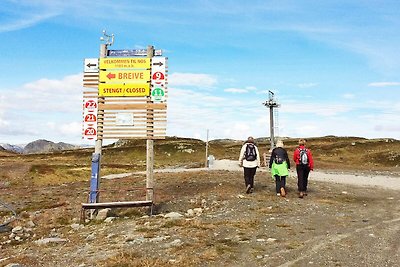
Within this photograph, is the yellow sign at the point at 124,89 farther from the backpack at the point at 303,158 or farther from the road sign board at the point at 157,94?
the backpack at the point at 303,158

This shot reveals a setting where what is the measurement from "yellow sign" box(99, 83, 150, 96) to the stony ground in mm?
5553

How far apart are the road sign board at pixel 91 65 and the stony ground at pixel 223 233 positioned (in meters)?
6.95

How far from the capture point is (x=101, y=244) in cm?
1242

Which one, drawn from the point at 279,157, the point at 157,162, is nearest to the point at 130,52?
the point at 279,157

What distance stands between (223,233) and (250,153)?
320 inches

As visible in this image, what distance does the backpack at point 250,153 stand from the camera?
67.3 ft

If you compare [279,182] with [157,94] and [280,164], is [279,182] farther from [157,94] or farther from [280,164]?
[157,94]

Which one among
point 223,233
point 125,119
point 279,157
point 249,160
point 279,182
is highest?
point 125,119

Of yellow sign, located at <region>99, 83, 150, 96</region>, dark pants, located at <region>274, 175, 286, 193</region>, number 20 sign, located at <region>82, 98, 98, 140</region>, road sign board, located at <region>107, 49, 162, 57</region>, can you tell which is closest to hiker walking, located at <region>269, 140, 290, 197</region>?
dark pants, located at <region>274, 175, 286, 193</region>

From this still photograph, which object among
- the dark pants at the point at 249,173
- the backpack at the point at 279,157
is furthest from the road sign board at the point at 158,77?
the backpack at the point at 279,157

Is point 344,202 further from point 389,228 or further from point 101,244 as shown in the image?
point 101,244

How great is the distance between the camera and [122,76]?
19.6m

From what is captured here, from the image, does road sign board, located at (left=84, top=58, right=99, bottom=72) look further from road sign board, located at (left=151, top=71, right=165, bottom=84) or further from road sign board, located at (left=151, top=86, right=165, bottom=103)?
road sign board, located at (left=151, top=86, right=165, bottom=103)

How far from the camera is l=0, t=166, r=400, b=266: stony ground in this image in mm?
10422
